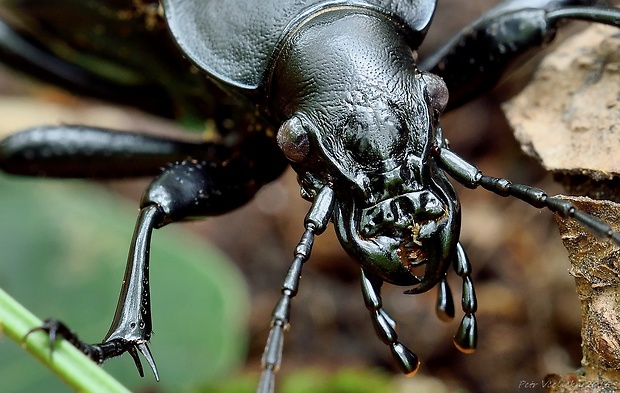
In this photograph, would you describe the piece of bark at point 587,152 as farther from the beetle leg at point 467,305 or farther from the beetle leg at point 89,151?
the beetle leg at point 89,151

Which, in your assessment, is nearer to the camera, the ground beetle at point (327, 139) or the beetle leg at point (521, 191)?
the beetle leg at point (521, 191)

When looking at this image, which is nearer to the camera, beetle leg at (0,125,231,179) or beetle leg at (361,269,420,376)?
beetle leg at (361,269,420,376)

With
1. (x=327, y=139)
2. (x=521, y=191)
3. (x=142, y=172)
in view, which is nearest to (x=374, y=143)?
(x=327, y=139)

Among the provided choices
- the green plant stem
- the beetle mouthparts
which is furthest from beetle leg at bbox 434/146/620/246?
the green plant stem

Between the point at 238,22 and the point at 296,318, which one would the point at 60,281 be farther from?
the point at 238,22

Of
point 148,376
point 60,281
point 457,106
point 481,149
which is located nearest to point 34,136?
point 60,281

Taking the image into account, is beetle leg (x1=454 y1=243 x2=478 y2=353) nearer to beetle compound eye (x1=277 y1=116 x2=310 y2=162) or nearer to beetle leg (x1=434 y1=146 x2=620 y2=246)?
beetle leg (x1=434 y1=146 x2=620 y2=246)

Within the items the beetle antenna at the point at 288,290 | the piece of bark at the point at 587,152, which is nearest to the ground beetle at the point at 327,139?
the beetle antenna at the point at 288,290
